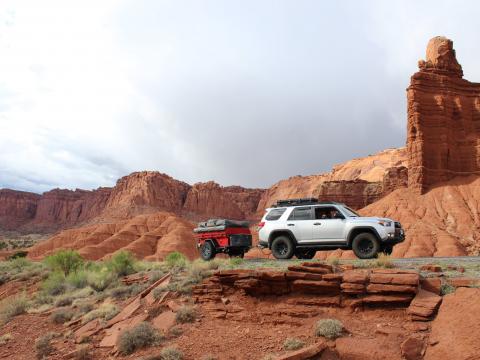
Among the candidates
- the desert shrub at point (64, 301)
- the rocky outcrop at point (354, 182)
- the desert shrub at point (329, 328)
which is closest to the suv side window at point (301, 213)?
the desert shrub at point (329, 328)

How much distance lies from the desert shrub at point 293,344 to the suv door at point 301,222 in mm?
6362

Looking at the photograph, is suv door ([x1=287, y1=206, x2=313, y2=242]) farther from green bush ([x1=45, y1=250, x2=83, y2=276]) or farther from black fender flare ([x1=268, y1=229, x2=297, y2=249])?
green bush ([x1=45, y1=250, x2=83, y2=276])

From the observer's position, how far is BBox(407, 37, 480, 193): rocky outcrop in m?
51.7

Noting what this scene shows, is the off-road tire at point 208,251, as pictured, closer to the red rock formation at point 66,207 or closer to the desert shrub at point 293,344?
the desert shrub at point 293,344

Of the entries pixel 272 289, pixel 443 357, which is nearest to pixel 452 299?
pixel 443 357

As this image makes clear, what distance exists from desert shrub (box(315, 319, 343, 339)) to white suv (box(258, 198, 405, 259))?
5359 millimetres

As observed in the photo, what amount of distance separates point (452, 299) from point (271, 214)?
807 centimetres

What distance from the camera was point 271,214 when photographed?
15.5 m

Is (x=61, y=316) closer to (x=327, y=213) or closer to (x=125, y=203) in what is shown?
(x=327, y=213)

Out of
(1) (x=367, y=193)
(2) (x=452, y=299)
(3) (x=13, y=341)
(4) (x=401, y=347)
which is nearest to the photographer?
(4) (x=401, y=347)

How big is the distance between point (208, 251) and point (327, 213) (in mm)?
5895

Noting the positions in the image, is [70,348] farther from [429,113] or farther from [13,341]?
[429,113]

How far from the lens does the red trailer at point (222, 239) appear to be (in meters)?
17.7

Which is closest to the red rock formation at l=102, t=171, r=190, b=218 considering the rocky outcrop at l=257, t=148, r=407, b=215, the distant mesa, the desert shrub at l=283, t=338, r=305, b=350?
the distant mesa
